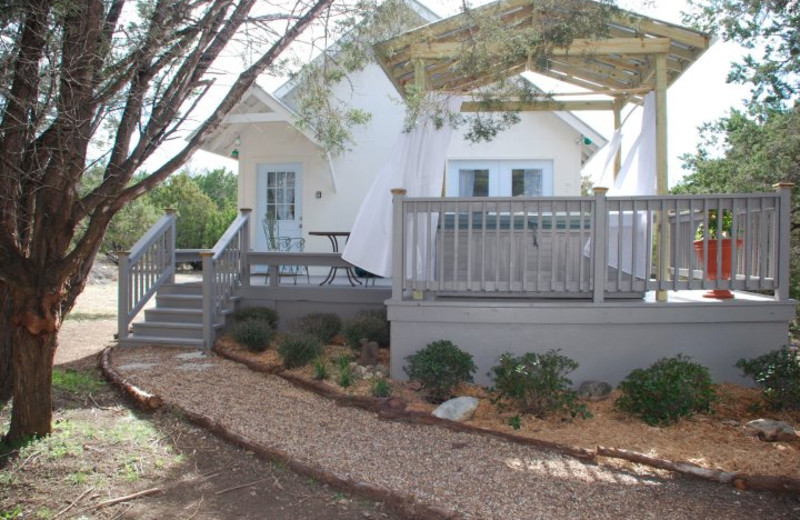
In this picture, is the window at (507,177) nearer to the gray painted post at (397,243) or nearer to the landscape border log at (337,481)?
the gray painted post at (397,243)

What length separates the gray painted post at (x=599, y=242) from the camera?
595 centimetres

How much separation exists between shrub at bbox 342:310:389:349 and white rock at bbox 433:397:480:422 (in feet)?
6.95

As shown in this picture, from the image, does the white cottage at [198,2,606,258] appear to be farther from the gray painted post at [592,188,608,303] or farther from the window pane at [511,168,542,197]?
the gray painted post at [592,188,608,303]

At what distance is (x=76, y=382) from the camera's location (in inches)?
249

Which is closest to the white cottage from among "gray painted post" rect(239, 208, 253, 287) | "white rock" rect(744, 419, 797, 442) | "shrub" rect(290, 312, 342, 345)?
"gray painted post" rect(239, 208, 253, 287)

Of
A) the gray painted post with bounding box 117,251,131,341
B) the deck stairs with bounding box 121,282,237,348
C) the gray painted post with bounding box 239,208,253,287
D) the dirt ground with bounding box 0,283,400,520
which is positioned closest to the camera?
the dirt ground with bounding box 0,283,400,520

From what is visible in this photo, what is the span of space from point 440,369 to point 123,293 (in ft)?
15.9

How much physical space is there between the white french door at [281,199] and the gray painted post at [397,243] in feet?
18.9

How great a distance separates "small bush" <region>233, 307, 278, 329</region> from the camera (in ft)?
26.5

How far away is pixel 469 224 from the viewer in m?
6.07

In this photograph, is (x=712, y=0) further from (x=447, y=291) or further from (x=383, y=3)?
(x=447, y=291)

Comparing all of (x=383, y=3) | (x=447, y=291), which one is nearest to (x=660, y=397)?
(x=447, y=291)

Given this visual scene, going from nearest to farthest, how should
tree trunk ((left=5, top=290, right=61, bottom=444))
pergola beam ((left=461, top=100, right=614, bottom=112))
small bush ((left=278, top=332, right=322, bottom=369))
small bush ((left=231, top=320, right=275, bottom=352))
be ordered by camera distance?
1. tree trunk ((left=5, top=290, right=61, bottom=444))
2. pergola beam ((left=461, top=100, right=614, bottom=112))
3. small bush ((left=278, top=332, right=322, bottom=369))
4. small bush ((left=231, top=320, right=275, bottom=352))

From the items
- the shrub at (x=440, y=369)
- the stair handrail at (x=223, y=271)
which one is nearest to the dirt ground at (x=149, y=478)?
the shrub at (x=440, y=369)
